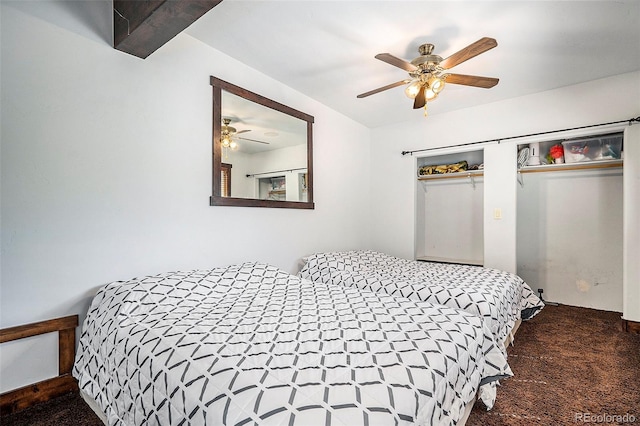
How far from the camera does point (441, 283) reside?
229 cm

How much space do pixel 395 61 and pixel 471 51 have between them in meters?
0.48

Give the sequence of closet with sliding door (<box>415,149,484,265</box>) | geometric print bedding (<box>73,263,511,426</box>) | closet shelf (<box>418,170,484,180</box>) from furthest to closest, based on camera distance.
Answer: closet with sliding door (<box>415,149,484,265</box>), closet shelf (<box>418,170,484,180</box>), geometric print bedding (<box>73,263,511,426</box>)

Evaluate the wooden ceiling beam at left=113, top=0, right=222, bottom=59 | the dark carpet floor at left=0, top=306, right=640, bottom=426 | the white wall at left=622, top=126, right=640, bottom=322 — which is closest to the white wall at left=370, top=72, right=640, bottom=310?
the white wall at left=622, top=126, right=640, bottom=322

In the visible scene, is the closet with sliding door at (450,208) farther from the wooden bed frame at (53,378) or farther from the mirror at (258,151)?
the wooden bed frame at (53,378)

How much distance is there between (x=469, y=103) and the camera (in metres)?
3.41

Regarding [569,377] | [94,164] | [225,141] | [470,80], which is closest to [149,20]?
[94,164]

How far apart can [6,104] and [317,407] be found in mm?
2018

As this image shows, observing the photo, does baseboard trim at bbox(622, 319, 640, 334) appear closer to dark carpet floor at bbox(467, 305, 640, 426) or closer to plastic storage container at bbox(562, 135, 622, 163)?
dark carpet floor at bbox(467, 305, 640, 426)

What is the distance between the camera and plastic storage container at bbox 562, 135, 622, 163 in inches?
123

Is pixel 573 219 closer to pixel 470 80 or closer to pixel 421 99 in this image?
pixel 470 80

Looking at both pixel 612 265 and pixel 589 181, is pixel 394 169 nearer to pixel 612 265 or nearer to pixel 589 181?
pixel 589 181

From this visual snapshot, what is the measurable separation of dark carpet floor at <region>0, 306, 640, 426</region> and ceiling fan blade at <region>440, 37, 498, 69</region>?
2122 millimetres

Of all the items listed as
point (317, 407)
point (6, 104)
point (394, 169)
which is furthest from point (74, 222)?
point (394, 169)

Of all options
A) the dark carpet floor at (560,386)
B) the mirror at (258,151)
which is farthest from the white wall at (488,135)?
the mirror at (258,151)
